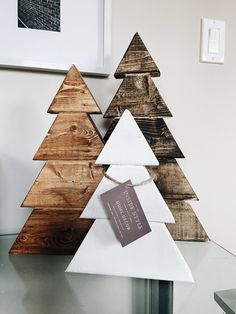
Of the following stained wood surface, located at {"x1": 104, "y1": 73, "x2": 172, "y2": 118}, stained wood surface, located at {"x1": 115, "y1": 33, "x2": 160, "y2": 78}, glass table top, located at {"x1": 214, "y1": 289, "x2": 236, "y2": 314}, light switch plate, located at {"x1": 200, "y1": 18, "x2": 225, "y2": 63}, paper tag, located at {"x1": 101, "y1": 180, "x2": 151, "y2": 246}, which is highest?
light switch plate, located at {"x1": 200, "y1": 18, "x2": 225, "y2": 63}

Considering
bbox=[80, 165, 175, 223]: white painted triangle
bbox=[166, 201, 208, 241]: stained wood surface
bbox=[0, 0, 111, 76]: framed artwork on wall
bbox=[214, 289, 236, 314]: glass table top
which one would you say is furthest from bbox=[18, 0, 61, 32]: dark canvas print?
bbox=[214, 289, 236, 314]: glass table top

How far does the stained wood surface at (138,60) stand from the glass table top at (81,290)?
46 centimetres


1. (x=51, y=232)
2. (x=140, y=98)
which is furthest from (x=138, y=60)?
(x=51, y=232)

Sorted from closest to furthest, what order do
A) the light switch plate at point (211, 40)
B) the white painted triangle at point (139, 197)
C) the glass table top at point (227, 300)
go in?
1. the glass table top at point (227, 300)
2. the white painted triangle at point (139, 197)
3. the light switch plate at point (211, 40)

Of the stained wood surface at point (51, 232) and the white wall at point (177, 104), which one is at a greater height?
the white wall at point (177, 104)

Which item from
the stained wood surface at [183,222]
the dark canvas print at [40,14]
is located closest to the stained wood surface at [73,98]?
the dark canvas print at [40,14]

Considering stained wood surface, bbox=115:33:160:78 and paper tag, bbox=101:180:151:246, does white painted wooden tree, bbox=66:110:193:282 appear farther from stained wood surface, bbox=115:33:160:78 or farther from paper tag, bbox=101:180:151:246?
stained wood surface, bbox=115:33:160:78

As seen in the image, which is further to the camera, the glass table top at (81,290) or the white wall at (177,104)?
the white wall at (177,104)

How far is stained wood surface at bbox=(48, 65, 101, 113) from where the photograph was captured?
0.67 meters

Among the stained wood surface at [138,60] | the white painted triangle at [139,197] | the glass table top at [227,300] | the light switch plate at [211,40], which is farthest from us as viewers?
the light switch plate at [211,40]

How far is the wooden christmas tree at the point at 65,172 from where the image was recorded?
0.67m

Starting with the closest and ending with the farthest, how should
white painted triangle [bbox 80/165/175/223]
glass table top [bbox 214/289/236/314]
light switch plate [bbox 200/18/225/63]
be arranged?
glass table top [bbox 214/289/236/314] < white painted triangle [bbox 80/165/175/223] < light switch plate [bbox 200/18/225/63]

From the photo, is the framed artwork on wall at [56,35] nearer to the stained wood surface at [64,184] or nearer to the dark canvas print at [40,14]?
the dark canvas print at [40,14]

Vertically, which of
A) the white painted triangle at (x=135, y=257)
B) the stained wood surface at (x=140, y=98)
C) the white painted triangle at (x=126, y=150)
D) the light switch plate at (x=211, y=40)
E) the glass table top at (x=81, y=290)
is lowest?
the glass table top at (x=81, y=290)
